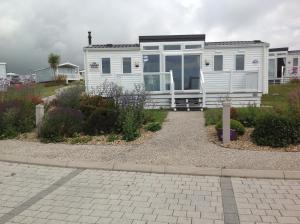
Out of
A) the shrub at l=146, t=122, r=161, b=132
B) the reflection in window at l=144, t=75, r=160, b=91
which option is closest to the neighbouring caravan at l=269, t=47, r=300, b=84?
the reflection in window at l=144, t=75, r=160, b=91

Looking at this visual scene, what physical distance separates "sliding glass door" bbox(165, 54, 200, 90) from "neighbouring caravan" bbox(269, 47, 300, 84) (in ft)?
55.7

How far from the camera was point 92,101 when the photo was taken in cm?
1109

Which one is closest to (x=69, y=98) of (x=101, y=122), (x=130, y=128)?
(x=101, y=122)

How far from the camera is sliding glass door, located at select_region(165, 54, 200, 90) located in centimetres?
1839

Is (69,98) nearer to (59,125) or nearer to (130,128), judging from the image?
(59,125)

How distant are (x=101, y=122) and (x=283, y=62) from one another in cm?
2934

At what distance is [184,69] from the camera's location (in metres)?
18.6

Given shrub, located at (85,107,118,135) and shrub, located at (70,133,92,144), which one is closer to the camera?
shrub, located at (70,133,92,144)

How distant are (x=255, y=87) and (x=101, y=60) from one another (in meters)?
9.40

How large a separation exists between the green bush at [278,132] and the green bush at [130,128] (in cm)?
326

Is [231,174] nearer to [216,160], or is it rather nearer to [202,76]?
[216,160]

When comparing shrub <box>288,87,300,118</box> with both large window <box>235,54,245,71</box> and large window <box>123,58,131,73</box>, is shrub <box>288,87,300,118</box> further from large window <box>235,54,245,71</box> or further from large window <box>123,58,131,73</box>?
large window <box>123,58,131,73</box>

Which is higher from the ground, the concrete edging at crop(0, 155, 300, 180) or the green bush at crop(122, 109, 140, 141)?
the green bush at crop(122, 109, 140, 141)

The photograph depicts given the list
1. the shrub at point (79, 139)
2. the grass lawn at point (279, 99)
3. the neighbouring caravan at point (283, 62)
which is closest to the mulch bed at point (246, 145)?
the grass lawn at point (279, 99)
